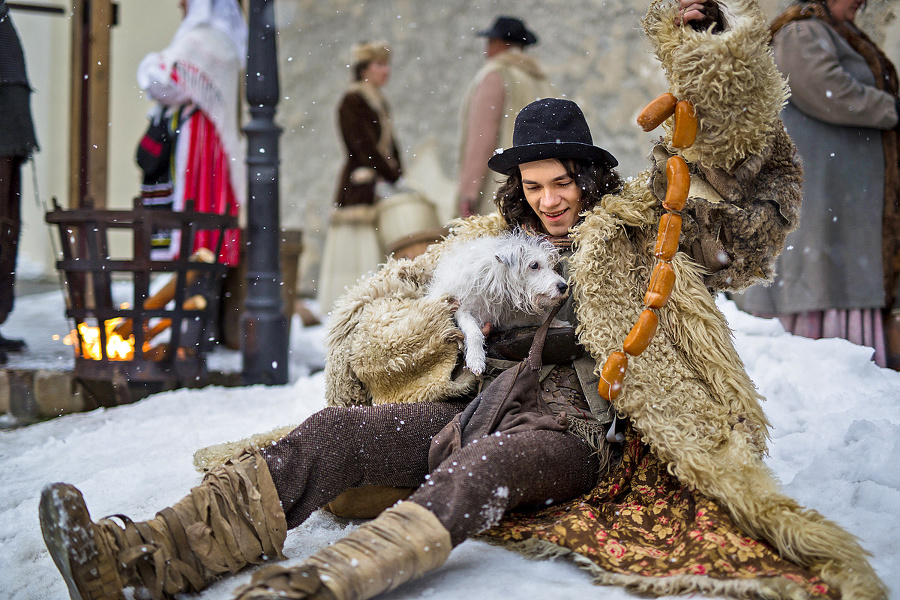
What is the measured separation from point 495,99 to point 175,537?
13.6ft

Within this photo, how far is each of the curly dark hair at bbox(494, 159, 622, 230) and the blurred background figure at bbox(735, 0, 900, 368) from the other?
6.23ft

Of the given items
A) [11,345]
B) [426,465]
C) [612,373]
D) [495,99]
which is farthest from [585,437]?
[495,99]

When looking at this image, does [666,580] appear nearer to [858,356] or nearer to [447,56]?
[858,356]

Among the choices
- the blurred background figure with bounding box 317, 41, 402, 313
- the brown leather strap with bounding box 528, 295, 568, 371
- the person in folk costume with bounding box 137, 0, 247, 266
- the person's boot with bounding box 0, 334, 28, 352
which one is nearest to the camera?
the brown leather strap with bounding box 528, 295, 568, 371

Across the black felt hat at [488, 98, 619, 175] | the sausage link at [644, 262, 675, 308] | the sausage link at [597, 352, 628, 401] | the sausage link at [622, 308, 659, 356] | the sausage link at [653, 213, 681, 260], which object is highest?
the black felt hat at [488, 98, 619, 175]

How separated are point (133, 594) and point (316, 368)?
325 centimetres

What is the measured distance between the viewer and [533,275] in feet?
7.16

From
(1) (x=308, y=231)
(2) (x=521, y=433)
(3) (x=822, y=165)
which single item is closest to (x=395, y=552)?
(2) (x=521, y=433)

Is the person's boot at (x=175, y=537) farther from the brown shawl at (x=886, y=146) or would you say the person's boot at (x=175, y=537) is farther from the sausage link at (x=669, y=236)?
the brown shawl at (x=886, y=146)

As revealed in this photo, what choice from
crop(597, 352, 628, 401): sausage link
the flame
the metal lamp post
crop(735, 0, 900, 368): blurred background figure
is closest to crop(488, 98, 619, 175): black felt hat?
crop(597, 352, 628, 401): sausage link

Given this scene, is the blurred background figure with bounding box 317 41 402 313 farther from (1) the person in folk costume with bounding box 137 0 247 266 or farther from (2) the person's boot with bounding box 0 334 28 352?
(2) the person's boot with bounding box 0 334 28 352

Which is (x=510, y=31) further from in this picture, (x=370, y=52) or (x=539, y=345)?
(x=539, y=345)

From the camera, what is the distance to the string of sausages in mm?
1897

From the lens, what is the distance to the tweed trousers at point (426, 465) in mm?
1716
